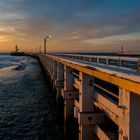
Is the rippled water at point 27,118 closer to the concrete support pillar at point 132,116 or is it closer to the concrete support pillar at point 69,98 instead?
the concrete support pillar at point 69,98

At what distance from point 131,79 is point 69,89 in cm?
998

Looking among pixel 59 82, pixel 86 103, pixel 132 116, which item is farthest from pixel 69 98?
pixel 132 116

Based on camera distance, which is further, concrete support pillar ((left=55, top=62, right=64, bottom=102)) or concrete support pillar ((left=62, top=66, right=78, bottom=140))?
concrete support pillar ((left=55, top=62, right=64, bottom=102))

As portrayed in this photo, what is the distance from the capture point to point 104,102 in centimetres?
911

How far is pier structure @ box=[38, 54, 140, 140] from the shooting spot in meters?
5.54

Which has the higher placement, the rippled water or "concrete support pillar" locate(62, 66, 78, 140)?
"concrete support pillar" locate(62, 66, 78, 140)

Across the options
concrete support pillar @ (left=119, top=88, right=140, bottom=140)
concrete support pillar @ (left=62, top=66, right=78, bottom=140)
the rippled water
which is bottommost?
the rippled water

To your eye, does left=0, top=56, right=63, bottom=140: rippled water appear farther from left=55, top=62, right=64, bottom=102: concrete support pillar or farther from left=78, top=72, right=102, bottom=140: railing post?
left=78, top=72, right=102, bottom=140: railing post

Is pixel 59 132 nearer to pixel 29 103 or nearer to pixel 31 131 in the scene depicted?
pixel 31 131

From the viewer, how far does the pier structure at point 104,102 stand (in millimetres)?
5539

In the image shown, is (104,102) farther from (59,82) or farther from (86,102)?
(59,82)

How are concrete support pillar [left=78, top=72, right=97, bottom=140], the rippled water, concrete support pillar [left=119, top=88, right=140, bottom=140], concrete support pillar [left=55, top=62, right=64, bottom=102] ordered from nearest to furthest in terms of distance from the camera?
concrete support pillar [left=119, top=88, right=140, bottom=140], concrete support pillar [left=78, top=72, right=97, bottom=140], the rippled water, concrete support pillar [left=55, top=62, right=64, bottom=102]

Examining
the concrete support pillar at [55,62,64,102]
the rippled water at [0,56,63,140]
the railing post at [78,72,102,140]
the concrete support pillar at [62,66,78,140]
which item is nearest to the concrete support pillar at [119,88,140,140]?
the railing post at [78,72,102,140]

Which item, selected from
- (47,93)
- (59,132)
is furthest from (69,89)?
(47,93)
